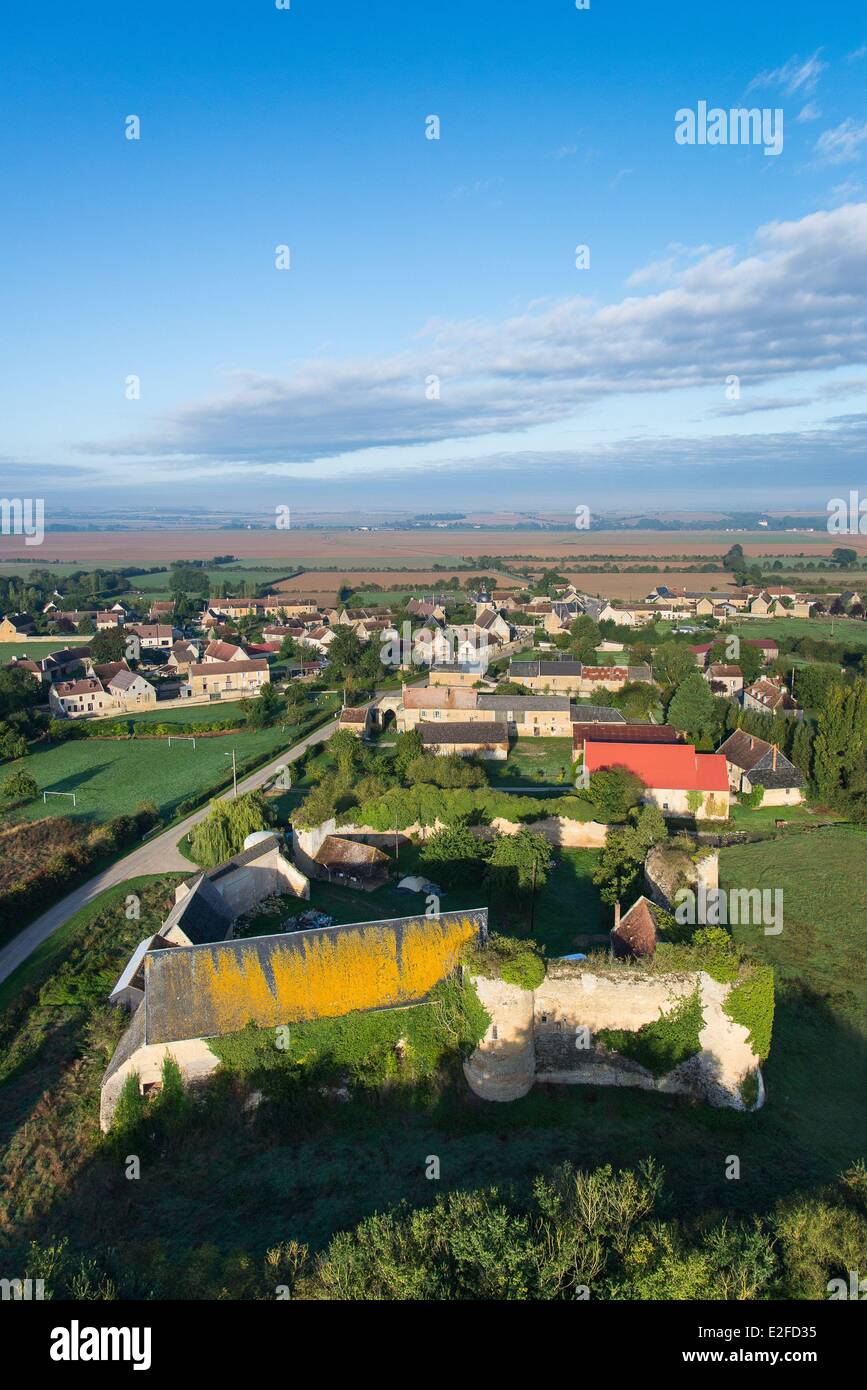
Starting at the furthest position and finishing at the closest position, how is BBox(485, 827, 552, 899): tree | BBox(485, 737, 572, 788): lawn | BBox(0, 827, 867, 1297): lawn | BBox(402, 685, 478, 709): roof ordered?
1. BBox(402, 685, 478, 709): roof
2. BBox(485, 737, 572, 788): lawn
3. BBox(485, 827, 552, 899): tree
4. BBox(0, 827, 867, 1297): lawn

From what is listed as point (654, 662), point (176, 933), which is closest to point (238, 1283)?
point (176, 933)

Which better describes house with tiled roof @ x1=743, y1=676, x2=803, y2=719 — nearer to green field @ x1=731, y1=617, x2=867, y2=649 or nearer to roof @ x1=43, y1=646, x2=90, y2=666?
green field @ x1=731, y1=617, x2=867, y2=649

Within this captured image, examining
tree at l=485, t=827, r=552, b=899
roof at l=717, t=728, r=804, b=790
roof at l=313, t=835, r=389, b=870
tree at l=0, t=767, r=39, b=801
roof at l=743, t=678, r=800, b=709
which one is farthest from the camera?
roof at l=743, t=678, r=800, b=709

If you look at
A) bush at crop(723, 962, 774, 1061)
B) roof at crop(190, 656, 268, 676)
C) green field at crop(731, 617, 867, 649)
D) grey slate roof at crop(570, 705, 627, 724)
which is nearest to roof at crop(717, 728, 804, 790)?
grey slate roof at crop(570, 705, 627, 724)

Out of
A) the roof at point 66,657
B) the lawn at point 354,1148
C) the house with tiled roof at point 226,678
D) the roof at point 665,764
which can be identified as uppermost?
Result: the roof at point 66,657

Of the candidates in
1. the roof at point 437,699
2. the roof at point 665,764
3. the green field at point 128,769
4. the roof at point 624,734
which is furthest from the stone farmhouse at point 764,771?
the green field at point 128,769

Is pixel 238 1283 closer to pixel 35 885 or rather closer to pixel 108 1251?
pixel 108 1251

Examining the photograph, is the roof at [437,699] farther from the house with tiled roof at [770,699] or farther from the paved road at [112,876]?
the house with tiled roof at [770,699]
